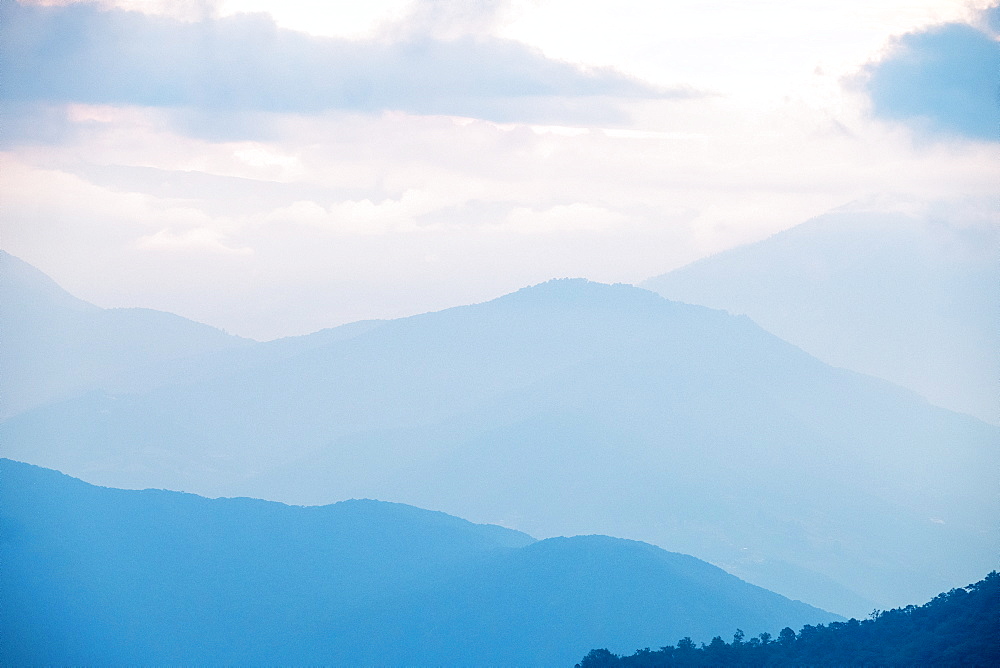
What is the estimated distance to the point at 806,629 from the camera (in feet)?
323

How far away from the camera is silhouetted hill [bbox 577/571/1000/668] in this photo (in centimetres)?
8288

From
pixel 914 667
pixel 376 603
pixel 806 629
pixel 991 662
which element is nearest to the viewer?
pixel 991 662

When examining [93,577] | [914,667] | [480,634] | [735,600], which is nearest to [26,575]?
[93,577]

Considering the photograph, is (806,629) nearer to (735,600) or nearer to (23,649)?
(735,600)

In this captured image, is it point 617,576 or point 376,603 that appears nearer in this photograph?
point 617,576

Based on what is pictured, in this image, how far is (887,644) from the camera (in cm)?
9056

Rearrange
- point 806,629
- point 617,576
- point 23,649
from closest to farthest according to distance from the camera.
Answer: point 806,629 → point 23,649 → point 617,576

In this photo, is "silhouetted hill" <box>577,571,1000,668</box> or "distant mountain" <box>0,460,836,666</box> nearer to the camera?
"silhouetted hill" <box>577,571,1000,668</box>

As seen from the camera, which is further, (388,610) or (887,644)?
(388,610)

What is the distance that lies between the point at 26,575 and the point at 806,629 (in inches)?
4852

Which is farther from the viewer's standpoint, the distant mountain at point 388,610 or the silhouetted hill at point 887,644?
the distant mountain at point 388,610

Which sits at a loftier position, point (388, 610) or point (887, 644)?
point (388, 610)

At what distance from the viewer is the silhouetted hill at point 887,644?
82.9 metres

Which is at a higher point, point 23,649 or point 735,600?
point 735,600
